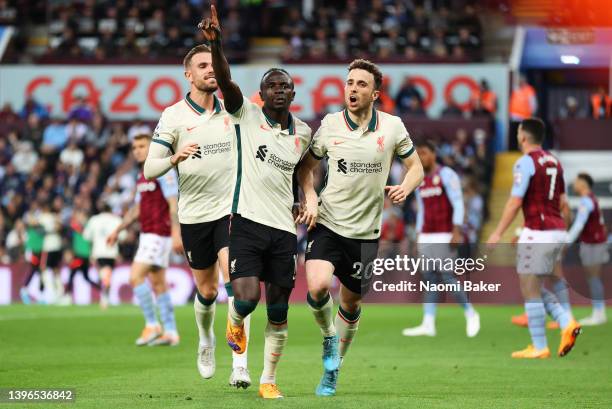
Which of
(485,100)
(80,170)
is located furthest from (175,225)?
(485,100)

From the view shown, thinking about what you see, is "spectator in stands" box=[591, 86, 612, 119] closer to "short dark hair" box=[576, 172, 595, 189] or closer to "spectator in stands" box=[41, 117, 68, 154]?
"short dark hair" box=[576, 172, 595, 189]

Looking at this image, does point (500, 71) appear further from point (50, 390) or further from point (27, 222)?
point (50, 390)

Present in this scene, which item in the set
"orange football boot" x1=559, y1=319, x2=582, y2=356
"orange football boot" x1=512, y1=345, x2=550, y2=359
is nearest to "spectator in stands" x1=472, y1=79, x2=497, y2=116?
"orange football boot" x1=512, y1=345, x2=550, y2=359

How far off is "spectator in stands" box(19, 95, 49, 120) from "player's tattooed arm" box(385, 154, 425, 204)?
20818mm

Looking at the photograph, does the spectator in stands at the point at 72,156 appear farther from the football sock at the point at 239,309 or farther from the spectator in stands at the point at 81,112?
the football sock at the point at 239,309

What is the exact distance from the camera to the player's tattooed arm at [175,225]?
12584 mm

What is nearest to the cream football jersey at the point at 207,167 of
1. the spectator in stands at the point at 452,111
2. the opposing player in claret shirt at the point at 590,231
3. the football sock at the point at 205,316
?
the football sock at the point at 205,316

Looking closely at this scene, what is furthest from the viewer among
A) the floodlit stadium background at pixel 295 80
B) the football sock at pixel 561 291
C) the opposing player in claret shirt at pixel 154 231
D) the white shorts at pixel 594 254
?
the floodlit stadium background at pixel 295 80

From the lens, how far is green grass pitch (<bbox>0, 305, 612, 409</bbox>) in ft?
28.9

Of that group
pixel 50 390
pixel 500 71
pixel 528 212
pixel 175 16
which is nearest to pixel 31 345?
pixel 50 390

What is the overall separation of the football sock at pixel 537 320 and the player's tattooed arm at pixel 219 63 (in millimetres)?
4707

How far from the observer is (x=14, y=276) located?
80.7 ft

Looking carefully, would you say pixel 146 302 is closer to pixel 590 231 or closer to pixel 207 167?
pixel 207 167

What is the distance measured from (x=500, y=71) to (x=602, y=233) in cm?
1065
